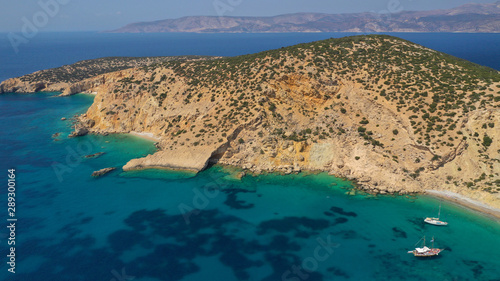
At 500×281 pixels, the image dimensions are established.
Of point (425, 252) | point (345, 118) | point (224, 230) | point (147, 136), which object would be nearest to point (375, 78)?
point (345, 118)

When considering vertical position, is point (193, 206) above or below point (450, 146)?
below

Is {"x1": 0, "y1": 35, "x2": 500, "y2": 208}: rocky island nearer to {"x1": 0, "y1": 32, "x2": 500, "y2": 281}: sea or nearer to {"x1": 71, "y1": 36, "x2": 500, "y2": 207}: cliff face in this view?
{"x1": 71, "y1": 36, "x2": 500, "y2": 207}: cliff face

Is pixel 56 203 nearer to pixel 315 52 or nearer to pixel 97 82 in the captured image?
pixel 315 52

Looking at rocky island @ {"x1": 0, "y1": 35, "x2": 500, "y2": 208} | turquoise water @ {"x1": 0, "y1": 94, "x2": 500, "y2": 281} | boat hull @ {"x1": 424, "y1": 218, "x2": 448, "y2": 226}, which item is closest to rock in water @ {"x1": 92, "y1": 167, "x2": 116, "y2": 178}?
turquoise water @ {"x1": 0, "y1": 94, "x2": 500, "y2": 281}

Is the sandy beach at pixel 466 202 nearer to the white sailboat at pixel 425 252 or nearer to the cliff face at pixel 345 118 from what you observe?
the cliff face at pixel 345 118

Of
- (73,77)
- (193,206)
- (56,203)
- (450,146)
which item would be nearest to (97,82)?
(73,77)

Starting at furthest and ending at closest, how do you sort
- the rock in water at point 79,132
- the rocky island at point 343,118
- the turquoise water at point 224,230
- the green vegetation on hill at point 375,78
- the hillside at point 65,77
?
the hillside at point 65,77
the rock in water at point 79,132
the green vegetation on hill at point 375,78
the rocky island at point 343,118
the turquoise water at point 224,230

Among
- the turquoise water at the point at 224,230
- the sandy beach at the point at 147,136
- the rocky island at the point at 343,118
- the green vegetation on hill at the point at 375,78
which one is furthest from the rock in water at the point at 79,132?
the green vegetation on hill at the point at 375,78
